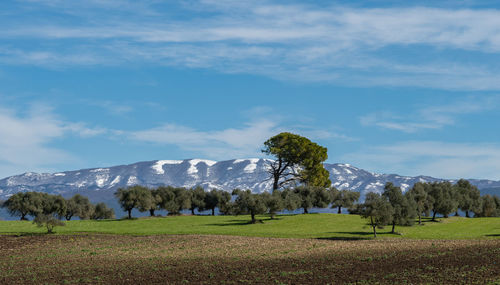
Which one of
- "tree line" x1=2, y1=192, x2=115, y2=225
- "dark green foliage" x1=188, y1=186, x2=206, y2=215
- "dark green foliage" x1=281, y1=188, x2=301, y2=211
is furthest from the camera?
"dark green foliage" x1=188, y1=186, x2=206, y2=215

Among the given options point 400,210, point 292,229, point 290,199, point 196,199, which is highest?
point 196,199

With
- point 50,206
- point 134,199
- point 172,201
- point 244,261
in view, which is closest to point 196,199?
point 172,201

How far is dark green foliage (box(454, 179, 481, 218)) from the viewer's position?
398 ft

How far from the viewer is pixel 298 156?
127938mm

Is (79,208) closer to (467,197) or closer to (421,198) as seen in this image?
(421,198)

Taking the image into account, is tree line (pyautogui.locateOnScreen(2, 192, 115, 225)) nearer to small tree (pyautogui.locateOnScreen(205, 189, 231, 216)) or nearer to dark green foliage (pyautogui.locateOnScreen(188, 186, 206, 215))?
dark green foliage (pyautogui.locateOnScreen(188, 186, 206, 215))

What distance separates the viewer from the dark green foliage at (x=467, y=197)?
398 ft

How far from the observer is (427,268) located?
3916 cm

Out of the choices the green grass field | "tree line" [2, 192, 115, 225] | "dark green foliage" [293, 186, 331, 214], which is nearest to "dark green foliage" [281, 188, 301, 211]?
"dark green foliage" [293, 186, 331, 214]

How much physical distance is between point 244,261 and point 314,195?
7433cm

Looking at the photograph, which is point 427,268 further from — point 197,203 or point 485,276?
point 197,203

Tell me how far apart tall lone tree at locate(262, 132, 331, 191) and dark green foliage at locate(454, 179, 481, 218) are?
32.0 m

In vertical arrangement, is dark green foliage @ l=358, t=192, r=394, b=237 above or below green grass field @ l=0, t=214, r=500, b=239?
above

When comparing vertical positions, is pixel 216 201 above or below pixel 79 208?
above
